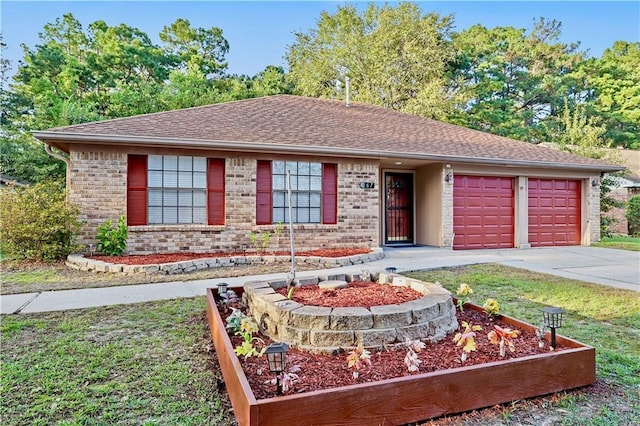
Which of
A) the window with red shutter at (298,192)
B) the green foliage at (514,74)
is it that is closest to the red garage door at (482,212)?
the window with red shutter at (298,192)

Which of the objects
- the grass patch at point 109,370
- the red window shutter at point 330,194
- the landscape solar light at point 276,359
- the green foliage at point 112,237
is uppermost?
the red window shutter at point 330,194

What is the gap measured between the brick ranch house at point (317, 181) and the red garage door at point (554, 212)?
0.12 ft

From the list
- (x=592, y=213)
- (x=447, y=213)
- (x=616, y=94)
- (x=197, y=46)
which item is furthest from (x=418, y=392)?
(x=616, y=94)

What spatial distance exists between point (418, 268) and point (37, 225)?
25.0ft

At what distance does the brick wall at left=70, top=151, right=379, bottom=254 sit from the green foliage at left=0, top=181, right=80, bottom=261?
0.30 m

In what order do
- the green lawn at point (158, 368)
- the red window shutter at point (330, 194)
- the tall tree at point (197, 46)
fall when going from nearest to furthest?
the green lawn at point (158, 368) → the red window shutter at point (330, 194) → the tall tree at point (197, 46)

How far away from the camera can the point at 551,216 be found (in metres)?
11.5

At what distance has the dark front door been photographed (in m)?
11.4

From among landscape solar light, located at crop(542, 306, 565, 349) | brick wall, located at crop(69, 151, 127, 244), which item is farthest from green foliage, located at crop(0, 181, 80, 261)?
landscape solar light, located at crop(542, 306, 565, 349)

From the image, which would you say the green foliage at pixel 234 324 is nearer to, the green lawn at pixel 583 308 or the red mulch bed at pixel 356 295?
the red mulch bed at pixel 356 295

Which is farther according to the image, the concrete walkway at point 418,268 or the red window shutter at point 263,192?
the red window shutter at point 263,192

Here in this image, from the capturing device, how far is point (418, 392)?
2180 mm

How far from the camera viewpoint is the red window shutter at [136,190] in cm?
808

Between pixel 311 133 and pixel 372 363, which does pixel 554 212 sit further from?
pixel 372 363
